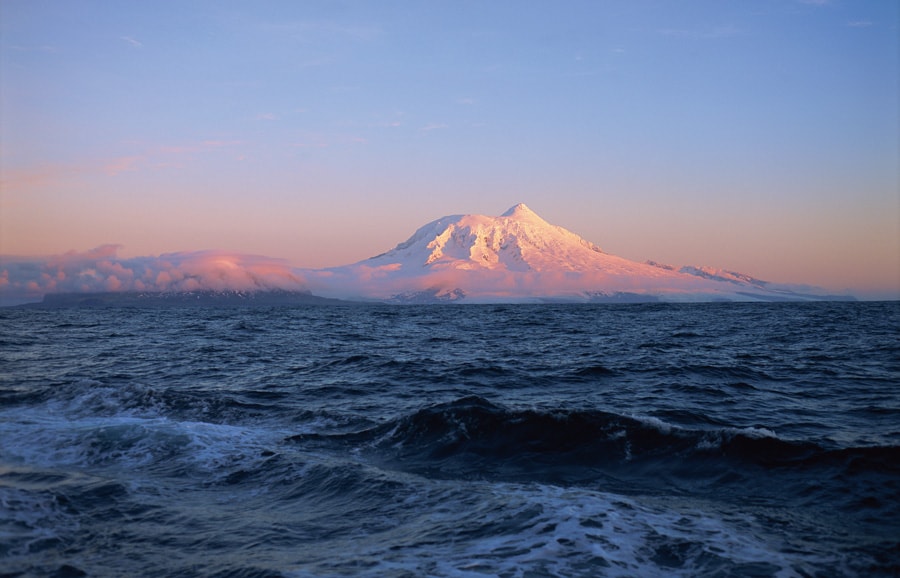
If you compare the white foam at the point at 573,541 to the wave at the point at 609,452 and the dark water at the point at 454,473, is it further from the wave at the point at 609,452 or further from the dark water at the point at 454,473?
the wave at the point at 609,452

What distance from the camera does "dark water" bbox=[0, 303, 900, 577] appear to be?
8.53m

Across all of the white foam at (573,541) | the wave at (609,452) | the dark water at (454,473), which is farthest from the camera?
the wave at (609,452)

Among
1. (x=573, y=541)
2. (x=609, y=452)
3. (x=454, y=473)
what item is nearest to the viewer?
(x=573, y=541)

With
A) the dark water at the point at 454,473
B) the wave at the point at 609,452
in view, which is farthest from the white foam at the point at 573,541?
the wave at the point at 609,452

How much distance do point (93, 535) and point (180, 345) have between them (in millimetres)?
32529

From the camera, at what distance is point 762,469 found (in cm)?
1239

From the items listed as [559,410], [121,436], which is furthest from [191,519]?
[559,410]

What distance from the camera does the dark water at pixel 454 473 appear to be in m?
8.53

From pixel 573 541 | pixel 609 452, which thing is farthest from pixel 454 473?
pixel 573 541

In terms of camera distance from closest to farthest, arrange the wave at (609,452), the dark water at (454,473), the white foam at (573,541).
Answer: the white foam at (573,541), the dark water at (454,473), the wave at (609,452)

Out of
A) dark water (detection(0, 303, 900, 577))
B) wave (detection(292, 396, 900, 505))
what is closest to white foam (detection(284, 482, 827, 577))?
dark water (detection(0, 303, 900, 577))

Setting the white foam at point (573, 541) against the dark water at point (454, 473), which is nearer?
the white foam at point (573, 541)

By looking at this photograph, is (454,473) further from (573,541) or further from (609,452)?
(573,541)

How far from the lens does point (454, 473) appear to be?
12664 millimetres
